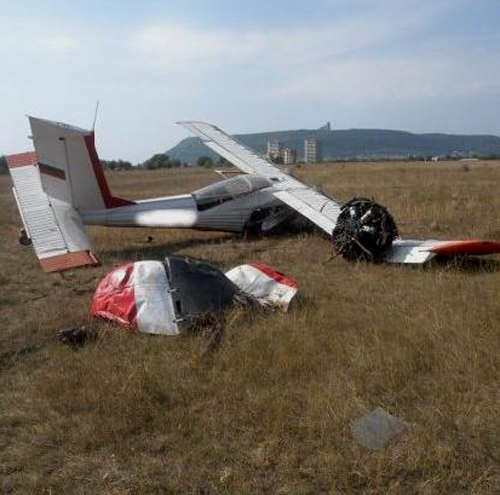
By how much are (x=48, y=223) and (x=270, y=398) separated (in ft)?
21.5

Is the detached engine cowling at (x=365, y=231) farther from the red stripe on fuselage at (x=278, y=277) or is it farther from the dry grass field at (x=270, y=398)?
the red stripe on fuselage at (x=278, y=277)

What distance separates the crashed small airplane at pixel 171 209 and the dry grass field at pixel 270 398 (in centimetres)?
106

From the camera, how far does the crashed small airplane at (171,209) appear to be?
9141 millimetres

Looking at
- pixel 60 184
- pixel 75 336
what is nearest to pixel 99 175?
pixel 60 184

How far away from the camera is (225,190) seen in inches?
507

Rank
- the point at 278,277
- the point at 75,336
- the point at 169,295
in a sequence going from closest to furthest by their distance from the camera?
the point at 75,336, the point at 169,295, the point at 278,277

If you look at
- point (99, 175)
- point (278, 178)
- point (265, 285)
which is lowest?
point (265, 285)

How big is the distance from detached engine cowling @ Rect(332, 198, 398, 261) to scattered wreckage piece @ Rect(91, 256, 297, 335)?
108 inches

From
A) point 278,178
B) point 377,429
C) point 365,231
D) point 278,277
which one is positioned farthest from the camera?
point 278,178

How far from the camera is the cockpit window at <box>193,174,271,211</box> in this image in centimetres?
1270

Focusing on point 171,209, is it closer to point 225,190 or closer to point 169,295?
point 225,190

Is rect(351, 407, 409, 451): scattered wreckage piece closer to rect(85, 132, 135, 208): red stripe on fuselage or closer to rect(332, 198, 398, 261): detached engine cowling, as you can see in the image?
rect(332, 198, 398, 261): detached engine cowling

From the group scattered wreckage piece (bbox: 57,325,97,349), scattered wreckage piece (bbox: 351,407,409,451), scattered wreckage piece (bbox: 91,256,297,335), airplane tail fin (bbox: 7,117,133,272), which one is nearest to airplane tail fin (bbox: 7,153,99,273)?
airplane tail fin (bbox: 7,117,133,272)

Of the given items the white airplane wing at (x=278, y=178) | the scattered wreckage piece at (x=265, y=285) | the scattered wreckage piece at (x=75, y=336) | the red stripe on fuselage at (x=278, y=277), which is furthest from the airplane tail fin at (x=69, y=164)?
the scattered wreckage piece at (x=75, y=336)
